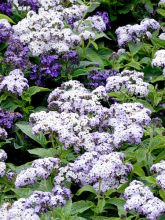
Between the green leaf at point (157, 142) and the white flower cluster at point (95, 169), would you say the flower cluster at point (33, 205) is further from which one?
the green leaf at point (157, 142)

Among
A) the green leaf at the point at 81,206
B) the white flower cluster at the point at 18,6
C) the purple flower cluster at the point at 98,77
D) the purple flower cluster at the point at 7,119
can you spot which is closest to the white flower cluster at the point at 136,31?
the purple flower cluster at the point at 98,77

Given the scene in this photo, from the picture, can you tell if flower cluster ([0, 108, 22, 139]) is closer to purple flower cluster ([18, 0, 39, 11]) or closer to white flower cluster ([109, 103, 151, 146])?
white flower cluster ([109, 103, 151, 146])

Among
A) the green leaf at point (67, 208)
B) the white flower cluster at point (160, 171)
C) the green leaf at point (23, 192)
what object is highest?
the white flower cluster at point (160, 171)

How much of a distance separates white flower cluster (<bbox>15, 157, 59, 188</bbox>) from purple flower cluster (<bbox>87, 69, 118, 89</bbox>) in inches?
66.9

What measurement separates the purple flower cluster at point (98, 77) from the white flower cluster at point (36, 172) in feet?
5.58

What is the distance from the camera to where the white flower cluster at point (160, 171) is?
4.60 m

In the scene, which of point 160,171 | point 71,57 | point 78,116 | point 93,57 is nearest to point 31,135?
point 78,116

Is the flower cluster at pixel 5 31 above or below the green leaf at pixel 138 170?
above

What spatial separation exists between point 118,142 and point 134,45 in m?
2.29

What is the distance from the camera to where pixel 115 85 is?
18.9 ft

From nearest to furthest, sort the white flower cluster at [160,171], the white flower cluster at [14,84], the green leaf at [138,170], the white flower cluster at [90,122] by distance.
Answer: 1. the white flower cluster at [160,171]
2. the green leaf at [138,170]
3. the white flower cluster at [90,122]
4. the white flower cluster at [14,84]

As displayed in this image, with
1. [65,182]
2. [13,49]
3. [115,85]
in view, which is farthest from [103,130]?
[13,49]

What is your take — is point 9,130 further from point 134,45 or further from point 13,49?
point 134,45

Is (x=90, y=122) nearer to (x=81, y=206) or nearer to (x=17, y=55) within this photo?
(x=81, y=206)
